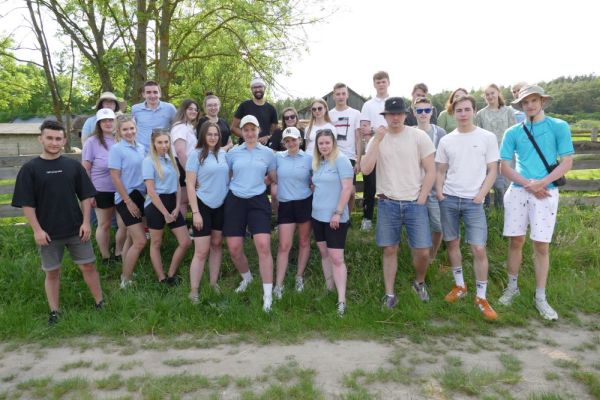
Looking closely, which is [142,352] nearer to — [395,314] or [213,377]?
→ [213,377]

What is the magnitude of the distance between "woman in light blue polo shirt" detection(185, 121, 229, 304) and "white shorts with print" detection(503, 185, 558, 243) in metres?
3.21

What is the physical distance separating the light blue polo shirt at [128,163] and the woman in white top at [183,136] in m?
0.47

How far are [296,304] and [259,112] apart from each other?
3016 millimetres

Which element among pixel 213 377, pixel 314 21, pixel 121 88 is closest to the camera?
pixel 213 377

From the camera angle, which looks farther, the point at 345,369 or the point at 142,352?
the point at 142,352

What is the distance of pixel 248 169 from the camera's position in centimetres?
479

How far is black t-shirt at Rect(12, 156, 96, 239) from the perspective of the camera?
14.0ft

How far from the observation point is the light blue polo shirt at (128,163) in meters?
5.11

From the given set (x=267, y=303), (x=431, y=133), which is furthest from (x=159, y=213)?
(x=431, y=133)

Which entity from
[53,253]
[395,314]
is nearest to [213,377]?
[395,314]

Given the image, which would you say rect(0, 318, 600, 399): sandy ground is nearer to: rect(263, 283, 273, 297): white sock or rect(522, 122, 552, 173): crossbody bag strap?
rect(263, 283, 273, 297): white sock

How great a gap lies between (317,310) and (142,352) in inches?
72.8

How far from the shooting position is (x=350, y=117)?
611 cm

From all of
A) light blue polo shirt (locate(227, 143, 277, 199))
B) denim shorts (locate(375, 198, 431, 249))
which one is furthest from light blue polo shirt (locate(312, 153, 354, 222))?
light blue polo shirt (locate(227, 143, 277, 199))
